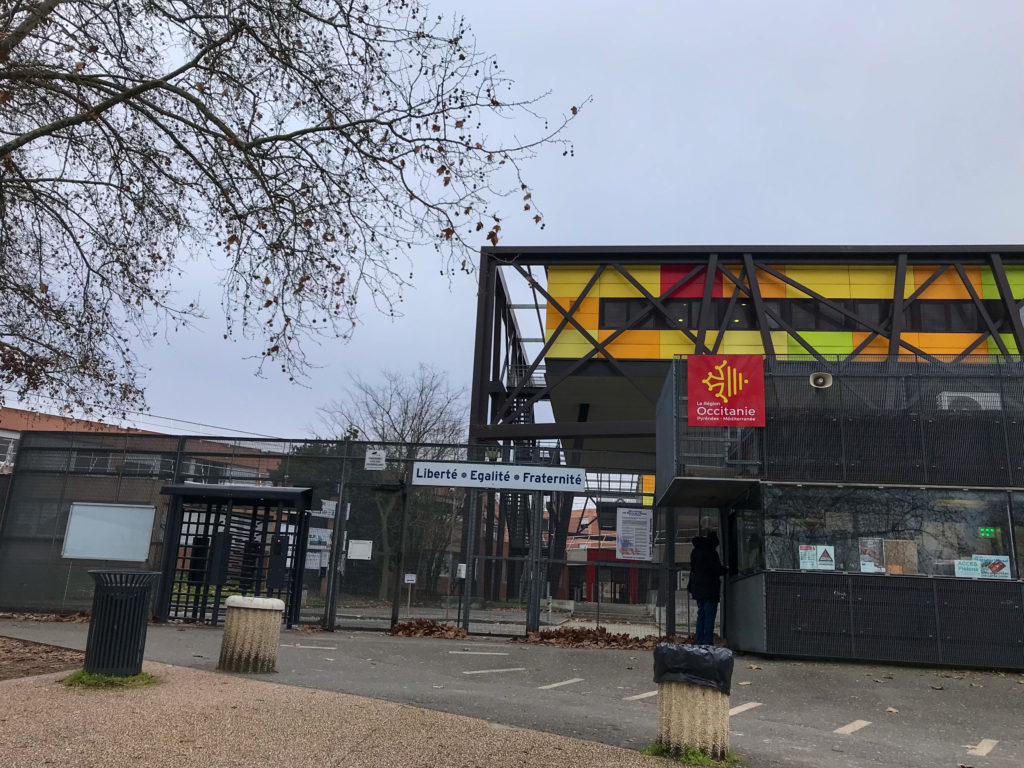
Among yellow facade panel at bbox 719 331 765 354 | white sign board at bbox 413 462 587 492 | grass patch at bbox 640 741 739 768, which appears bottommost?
grass patch at bbox 640 741 739 768

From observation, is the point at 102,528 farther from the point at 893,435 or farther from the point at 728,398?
the point at 893,435

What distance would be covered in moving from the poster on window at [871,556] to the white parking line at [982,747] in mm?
4708

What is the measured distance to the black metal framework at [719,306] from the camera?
29.7 metres

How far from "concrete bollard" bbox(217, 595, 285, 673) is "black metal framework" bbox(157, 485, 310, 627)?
6.09 metres

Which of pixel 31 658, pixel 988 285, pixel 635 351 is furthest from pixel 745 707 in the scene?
pixel 988 285

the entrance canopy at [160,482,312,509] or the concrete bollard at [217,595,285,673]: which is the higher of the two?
the entrance canopy at [160,482,312,509]

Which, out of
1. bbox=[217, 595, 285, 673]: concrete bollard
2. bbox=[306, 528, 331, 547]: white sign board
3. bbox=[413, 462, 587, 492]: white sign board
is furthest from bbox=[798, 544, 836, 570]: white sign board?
bbox=[306, 528, 331, 547]: white sign board

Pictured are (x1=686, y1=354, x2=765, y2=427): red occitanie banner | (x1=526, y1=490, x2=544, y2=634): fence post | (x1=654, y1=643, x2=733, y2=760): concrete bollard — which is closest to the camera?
(x1=654, y1=643, x2=733, y2=760): concrete bollard

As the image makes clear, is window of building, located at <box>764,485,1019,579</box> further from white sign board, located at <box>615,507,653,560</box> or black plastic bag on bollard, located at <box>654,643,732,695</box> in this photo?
black plastic bag on bollard, located at <box>654,643,732,695</box>

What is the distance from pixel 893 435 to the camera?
13.0m

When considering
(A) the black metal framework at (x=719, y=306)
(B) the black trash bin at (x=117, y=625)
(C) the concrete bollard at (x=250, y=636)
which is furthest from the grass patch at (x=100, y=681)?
(A) the black metal framework at (x=719, y=306)

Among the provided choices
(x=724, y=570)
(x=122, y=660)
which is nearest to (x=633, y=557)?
(x=724, y=570)

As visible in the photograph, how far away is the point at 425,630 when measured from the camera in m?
15.5

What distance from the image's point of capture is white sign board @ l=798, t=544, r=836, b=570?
1253cm
